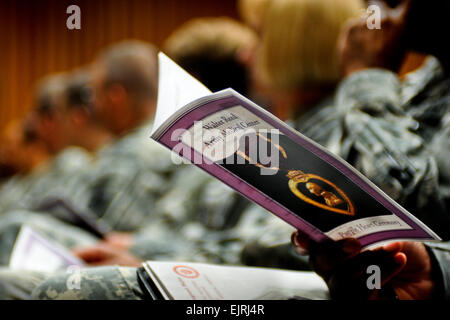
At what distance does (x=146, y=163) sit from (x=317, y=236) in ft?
3.90

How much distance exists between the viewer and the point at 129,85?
2018mm

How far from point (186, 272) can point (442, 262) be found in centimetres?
29

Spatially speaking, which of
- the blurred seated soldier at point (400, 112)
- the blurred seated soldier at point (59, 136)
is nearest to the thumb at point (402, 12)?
the blurred seated soldier at point (400, 112)

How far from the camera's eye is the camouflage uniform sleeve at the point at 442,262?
1.80 feet

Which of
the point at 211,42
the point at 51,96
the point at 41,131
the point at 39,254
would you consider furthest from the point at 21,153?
the point at 39,254

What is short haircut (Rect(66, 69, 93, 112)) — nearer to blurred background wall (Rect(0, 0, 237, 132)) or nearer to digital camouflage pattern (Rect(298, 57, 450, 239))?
blurred background wall (Rect(0, 0, 237, 132))

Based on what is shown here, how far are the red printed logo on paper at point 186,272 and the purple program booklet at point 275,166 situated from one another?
12 centimetres

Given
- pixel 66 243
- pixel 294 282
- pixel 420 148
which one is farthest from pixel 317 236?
pixel 66 243

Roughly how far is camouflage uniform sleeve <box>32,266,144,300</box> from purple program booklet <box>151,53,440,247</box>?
17 centimetres

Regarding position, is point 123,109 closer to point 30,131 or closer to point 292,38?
point 292,38

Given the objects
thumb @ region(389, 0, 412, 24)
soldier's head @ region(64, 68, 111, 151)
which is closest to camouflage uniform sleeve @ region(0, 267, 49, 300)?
thumb @ region(389, 0, 412, 24)

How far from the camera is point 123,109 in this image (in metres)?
2.05

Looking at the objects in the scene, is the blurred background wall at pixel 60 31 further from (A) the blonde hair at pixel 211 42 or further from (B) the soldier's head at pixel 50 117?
(A) the blonde hair at pixel 211 42

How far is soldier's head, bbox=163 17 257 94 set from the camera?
1.76m
